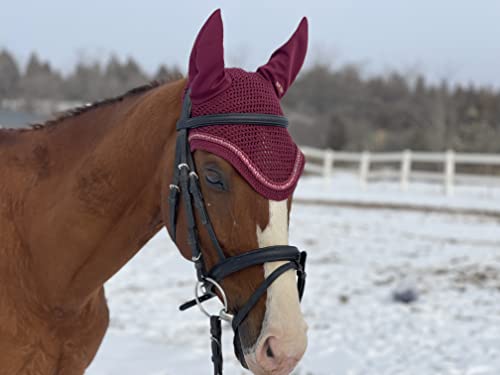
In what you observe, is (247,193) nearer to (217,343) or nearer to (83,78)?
(217,343)

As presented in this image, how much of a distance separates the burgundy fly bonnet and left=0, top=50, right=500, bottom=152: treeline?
2182 centimetres

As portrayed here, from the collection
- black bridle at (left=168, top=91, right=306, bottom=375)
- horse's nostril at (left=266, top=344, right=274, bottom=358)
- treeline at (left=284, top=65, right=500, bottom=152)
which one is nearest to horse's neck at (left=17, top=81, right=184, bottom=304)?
black bridle at (left=168, top=91, right=306, bottom=375)

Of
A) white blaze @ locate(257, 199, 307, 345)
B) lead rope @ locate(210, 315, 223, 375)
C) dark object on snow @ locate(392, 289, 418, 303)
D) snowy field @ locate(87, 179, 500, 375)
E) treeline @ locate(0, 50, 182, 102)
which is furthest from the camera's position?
treeline @ locate(0, 50, 182, 102)

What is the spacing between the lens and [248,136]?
5.57ft

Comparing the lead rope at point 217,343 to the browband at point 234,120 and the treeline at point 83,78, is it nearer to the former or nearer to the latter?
the browband at point 234,120

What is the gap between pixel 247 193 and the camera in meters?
1.64

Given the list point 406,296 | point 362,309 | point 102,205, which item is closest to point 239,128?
point 102,205

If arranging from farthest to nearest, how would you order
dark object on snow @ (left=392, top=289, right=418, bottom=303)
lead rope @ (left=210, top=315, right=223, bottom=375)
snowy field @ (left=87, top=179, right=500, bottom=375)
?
dark object on snow @ (left=392, top=289, right=418, bottom=303) < snowy field @ (left=87, top=179, right=500, bottom=375) < lead rope @ (left=210, top=315, right=223, bottom=375)

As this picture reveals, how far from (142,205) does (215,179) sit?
1.38 ft

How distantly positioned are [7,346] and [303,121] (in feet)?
120

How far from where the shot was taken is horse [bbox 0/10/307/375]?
64.3 inches

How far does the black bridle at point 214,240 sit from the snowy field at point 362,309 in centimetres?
286

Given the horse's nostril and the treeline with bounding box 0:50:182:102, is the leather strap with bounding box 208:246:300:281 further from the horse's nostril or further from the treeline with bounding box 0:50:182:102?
the treeline with bounding box 0:50:182:102

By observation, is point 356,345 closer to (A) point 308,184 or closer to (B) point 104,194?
(B) point 104,194
